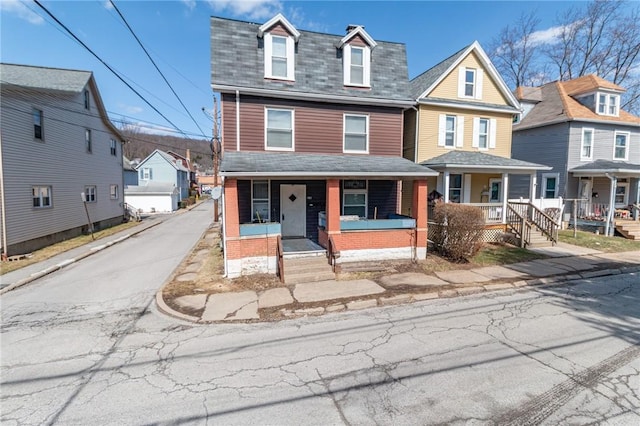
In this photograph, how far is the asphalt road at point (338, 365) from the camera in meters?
3.46

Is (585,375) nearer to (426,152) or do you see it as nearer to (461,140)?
(426,152)

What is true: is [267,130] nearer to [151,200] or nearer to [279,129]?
[279,129]

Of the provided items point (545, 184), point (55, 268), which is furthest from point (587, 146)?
point (55, 268)

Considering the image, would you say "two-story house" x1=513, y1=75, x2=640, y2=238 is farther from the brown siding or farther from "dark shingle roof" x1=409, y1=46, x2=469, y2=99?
the brown siding

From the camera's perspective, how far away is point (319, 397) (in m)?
3.71

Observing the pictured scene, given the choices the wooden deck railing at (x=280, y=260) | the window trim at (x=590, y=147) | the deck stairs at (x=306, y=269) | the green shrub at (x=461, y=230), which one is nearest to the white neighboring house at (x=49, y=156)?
the wooden deck railing at (x=280, y=260)

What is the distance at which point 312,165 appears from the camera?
1012cm

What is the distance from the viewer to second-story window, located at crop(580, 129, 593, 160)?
18562mm

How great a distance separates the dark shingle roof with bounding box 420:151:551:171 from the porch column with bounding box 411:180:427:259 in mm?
3463

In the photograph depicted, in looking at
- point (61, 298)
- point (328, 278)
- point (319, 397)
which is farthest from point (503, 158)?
point (61, 298)

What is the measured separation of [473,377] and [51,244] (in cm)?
1925

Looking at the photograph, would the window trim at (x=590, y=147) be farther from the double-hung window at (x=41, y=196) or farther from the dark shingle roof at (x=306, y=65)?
the double-hung window at (x=41, y=196)

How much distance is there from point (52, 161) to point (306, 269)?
1567cm

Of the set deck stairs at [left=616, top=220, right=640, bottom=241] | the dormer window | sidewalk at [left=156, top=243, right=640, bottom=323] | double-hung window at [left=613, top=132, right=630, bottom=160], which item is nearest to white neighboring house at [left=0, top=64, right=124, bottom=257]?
sidewalk at [left=156, top=243, right=640, bottom=323]
